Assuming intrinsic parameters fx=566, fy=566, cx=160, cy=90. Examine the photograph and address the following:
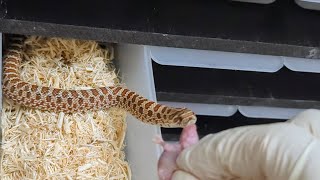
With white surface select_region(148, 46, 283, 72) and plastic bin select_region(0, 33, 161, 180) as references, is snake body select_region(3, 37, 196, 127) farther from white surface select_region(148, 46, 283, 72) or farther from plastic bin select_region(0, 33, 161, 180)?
white surface select_region(148, 46, 283, 72)

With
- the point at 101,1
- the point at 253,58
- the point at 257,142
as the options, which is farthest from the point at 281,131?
the point at 253,58

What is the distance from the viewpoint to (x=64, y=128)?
5.98ft

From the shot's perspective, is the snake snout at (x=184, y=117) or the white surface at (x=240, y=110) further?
the white surface at (x=240, y=110)

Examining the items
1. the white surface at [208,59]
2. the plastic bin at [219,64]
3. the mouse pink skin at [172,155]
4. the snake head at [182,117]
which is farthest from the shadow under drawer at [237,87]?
the mouse pink skin at [172,155]

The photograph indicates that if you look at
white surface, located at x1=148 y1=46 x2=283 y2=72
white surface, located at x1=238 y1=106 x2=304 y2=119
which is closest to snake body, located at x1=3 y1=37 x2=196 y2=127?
white surface, located at x1=148 y1=46 x2=283 y2=72

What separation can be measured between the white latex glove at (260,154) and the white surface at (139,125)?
77 centimetres

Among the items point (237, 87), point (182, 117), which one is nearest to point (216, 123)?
point (237, 87)

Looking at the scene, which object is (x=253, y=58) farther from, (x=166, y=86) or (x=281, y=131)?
(x=281, y=131)

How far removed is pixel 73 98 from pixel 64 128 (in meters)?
0.11

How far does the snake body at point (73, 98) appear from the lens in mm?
1789

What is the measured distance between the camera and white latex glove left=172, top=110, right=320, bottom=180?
79cm

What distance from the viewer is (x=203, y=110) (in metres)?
2.21

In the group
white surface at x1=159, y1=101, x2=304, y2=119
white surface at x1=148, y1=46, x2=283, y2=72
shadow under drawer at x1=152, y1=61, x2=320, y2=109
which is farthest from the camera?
white surface at x1=159, y1=101, x2=304, y2=119

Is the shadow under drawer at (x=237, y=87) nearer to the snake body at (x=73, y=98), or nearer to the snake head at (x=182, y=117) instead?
the snake body at (x=73, y=98)
